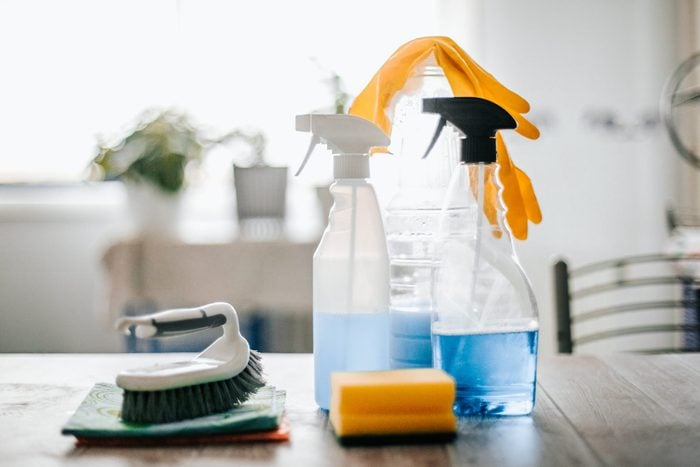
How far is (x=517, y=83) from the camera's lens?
8.84 feet

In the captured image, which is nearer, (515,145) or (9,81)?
(515,145)

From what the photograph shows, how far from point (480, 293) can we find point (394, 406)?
127 millimetres

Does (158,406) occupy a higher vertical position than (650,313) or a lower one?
higher

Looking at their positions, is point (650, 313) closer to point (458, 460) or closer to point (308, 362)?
point (308, 362)

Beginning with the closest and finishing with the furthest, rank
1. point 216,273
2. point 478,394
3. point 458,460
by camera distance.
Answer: point 458,460 < point 478,394 < point 216,273

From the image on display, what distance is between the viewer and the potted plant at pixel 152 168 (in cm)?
238

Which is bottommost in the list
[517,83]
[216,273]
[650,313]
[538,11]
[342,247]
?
[650,313]

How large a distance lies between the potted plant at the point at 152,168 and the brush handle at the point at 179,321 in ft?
5.75

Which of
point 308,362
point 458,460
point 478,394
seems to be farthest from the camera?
point 308,362

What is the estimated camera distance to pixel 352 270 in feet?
2.35

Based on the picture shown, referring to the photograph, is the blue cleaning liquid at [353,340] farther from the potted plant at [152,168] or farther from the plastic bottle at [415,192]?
the potted plant at [152,168]

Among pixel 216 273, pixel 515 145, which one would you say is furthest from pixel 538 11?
pixel 216 273

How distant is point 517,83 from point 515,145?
0.19 meters

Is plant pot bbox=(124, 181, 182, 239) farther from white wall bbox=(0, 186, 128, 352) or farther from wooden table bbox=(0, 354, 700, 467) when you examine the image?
wooden table bbox=(0, 354, 700, 467)
